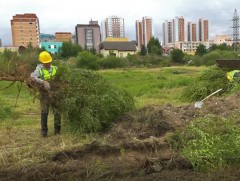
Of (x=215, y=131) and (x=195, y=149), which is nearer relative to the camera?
(x=195, y=149)

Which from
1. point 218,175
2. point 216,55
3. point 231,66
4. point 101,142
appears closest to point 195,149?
point 218,175

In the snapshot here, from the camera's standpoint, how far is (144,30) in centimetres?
11362

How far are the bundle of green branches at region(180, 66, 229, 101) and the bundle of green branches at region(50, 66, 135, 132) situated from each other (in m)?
4.59

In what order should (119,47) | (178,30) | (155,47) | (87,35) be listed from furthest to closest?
(178,30), (87,35), (119,47), (155,47)

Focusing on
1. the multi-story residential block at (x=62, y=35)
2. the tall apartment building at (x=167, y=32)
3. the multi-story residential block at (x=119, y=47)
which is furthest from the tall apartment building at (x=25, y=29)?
the tall apartment building at (x=167, y=32)

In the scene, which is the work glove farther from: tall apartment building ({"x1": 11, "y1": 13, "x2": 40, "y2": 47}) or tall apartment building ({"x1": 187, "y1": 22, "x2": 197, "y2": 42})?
tall apartment building ({"x1": 187, "y1": 22, "x2": 197, "y2": 42})

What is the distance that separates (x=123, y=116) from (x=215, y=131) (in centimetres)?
228

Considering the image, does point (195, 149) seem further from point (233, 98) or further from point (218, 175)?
point (233, 98)

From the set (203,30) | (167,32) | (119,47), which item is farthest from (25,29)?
(203,30)

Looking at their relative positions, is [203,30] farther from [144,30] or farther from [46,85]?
[46,85]

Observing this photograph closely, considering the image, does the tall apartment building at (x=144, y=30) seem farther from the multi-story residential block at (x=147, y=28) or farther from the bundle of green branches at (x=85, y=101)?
the bundle of green branches at (x=85, y=101)

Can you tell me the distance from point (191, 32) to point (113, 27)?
2531 centimetres

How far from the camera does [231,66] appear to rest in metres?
12.1

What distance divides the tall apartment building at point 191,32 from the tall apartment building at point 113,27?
69.1 ft
